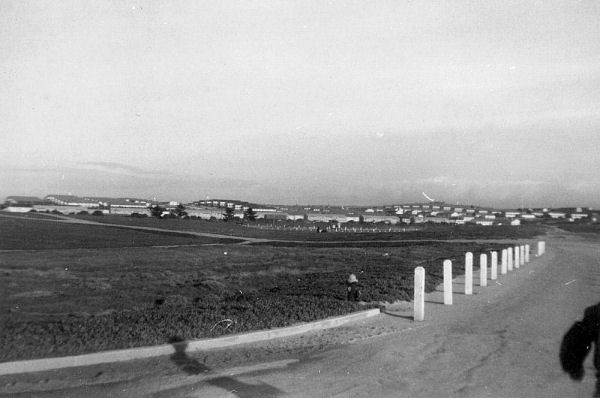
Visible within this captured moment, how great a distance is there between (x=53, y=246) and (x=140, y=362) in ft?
103

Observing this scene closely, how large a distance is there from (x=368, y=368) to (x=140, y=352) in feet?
10.3

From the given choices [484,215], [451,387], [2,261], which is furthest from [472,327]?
[484,215]

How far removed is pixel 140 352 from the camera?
23.5 ft

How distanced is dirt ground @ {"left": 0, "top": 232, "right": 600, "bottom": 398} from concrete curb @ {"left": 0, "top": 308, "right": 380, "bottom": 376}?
0.16 m

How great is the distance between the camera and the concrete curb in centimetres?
659

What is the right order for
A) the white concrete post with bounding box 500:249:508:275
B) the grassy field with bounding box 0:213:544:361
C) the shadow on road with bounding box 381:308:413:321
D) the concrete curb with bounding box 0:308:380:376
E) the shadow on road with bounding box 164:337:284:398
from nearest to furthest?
the shadow on road with bounding box 164:337:284:398 < the concrete curb with bounding box 0:308:380:376 < the grassy field with bounding box 0:213:544:361 < the shadow on road with bounding box 381:308:413:321 < the white concrete post with bounding box 500:249:508:275

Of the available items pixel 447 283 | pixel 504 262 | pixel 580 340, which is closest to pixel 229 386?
pixel 580 340

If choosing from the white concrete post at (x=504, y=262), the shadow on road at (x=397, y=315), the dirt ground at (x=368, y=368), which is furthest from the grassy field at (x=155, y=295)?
the white concrete post at (x=504, y=262)

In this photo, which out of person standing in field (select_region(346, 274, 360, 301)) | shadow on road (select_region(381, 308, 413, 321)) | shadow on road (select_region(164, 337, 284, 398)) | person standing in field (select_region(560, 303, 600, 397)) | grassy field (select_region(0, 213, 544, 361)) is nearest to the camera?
person standing in field (select_region(560, 303, 600, 397))

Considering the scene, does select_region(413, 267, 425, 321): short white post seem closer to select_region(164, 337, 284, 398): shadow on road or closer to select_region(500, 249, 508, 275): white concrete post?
select_region(164, 337, 284, 398): shadow on road

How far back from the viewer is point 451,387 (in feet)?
19.5

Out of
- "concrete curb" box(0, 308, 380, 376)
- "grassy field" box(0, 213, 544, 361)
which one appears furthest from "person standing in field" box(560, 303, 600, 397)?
"grassy field" box(0, 213, 544, 361)

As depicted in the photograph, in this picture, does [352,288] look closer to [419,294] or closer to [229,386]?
[419,294]

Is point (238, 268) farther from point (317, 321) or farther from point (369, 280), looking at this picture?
point (317, 321)
